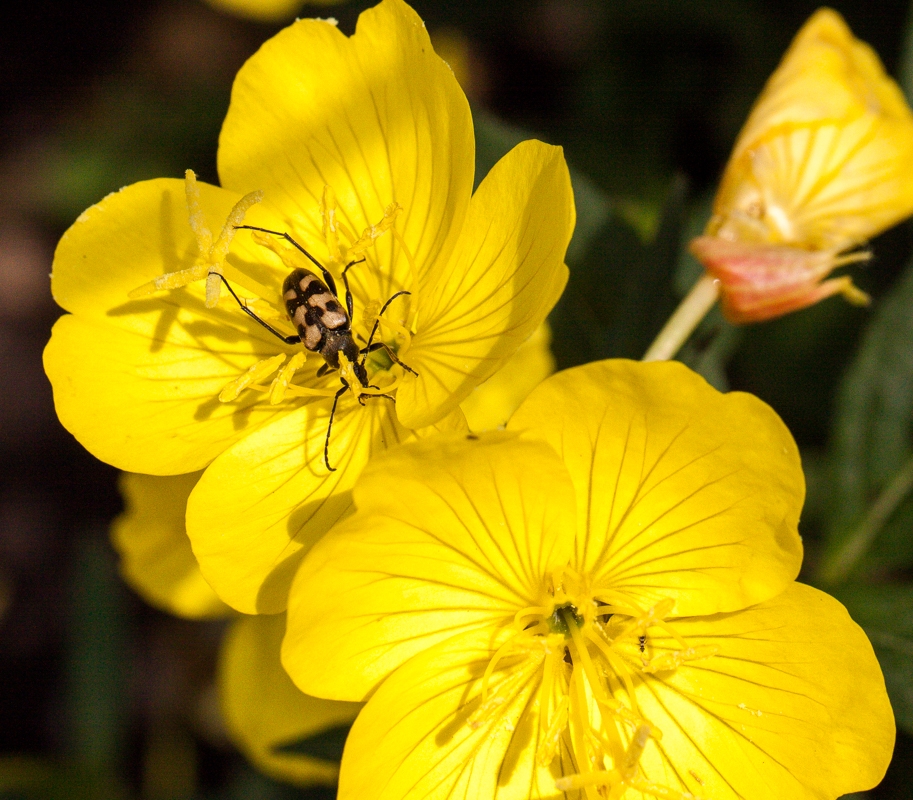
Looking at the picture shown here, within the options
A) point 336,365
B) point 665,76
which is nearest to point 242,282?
point 336,365

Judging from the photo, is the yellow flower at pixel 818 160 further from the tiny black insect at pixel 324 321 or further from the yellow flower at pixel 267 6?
the yellow flower at pixel 267 6

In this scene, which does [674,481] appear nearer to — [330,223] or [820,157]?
[330,223]

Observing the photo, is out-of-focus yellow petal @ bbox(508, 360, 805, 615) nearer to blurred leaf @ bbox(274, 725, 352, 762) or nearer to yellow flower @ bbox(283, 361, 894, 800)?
yellow flower @ bbox(283, 361, 894, 800)

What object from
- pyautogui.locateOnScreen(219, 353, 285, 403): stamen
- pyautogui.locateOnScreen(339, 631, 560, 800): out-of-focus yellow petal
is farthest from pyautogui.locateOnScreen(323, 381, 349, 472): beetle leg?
pyautogui.locateOnScreen(339, 631, 560, 800): out-of-focus yellow petal

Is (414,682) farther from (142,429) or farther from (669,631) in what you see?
(142,429)

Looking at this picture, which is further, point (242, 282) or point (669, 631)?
point (242, 282)

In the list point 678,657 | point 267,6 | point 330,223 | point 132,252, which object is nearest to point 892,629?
point 678,657
